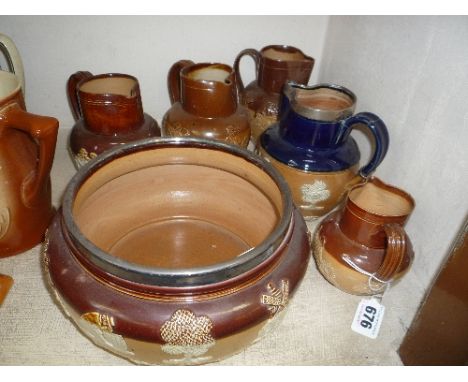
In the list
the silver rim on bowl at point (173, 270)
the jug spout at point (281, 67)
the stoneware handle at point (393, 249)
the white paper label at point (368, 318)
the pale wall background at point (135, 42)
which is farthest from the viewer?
the pale wall background at point (135, 42)

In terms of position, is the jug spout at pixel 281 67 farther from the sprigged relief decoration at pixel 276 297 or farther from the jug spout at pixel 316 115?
the sprigged relief decoration at pixel 276 297

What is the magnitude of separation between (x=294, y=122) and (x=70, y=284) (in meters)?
0.57

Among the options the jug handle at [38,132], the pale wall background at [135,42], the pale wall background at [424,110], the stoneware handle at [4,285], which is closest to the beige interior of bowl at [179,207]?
the jug handle at [38,132]

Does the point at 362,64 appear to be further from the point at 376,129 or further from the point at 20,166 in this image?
the point at 20,166

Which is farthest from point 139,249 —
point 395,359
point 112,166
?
point 395,359

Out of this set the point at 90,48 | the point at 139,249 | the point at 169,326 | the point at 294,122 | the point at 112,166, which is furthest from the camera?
the point at 90,48

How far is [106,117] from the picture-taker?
88 centimetres

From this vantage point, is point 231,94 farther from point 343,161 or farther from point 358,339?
point 358,339

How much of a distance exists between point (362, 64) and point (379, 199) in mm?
398

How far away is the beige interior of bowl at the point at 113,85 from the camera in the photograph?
0.95 metres

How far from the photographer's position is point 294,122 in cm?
86

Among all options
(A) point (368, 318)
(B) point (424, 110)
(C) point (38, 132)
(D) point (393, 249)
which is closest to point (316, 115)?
(B) point (424, 110)

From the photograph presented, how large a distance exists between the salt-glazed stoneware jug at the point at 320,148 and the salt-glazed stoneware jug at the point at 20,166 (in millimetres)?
470
